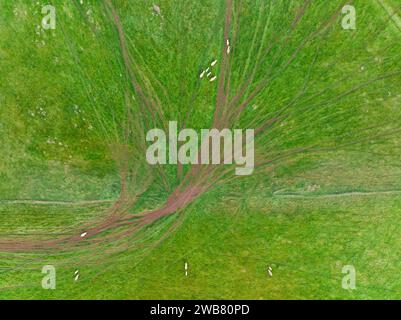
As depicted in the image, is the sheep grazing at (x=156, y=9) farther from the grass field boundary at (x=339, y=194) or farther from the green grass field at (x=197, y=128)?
the grass field boundary at (x=339, y=194)

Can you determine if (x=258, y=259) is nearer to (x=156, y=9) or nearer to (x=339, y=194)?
(x=339, y=194)

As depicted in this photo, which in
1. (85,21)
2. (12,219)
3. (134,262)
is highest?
(85,21)

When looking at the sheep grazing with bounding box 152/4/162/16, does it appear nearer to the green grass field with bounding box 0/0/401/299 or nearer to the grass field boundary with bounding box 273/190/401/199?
the green grass field with bounding box 0/0/401/299

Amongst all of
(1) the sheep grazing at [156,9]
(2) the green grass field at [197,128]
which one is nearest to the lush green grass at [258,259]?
(2) the green grass field at [197,128]

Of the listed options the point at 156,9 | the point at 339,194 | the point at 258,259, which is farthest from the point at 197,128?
the point at 339,194

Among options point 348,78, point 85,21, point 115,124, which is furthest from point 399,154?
point 85,21

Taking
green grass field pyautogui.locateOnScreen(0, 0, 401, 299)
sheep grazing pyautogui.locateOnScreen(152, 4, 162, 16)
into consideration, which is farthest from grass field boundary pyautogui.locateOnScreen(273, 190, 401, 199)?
sheep grazing pyautogui.locateOnScreen(152, 4, 162, 16)

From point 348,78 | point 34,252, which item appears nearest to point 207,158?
point 348,78

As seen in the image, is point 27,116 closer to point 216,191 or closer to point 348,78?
point 216,191
